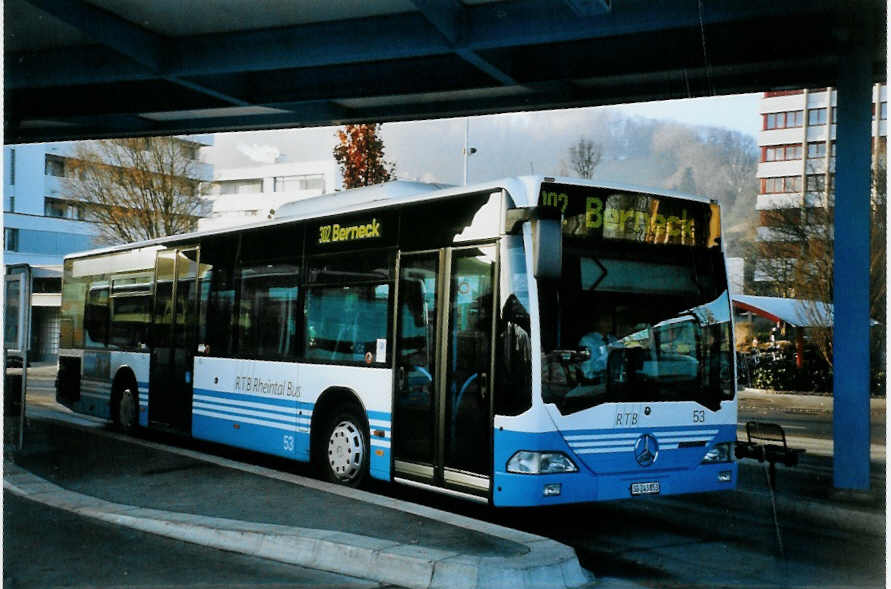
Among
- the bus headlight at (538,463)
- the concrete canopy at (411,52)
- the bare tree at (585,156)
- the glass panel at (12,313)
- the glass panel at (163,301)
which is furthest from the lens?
the bare tree at (585,156)

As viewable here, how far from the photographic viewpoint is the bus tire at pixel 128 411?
15.2m

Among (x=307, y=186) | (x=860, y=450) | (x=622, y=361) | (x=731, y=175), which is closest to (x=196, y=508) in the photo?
(x=622, y=361)

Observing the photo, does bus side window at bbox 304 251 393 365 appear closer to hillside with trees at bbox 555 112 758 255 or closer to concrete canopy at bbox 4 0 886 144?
concrete canopy at bbox 4 0 886 144

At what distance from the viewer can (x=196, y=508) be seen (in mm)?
8812

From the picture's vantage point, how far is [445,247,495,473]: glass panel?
851cm

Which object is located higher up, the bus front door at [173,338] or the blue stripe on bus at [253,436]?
the bus front door at [173,338]

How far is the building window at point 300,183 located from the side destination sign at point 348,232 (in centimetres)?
8258

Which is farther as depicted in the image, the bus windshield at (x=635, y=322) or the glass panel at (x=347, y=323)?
the glass panel at (x=347, y=323)

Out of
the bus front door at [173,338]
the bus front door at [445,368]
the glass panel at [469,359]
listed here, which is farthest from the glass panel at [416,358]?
the bus front door at [173,338]

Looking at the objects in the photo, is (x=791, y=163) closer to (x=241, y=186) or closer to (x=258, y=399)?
(x=241, y=186)

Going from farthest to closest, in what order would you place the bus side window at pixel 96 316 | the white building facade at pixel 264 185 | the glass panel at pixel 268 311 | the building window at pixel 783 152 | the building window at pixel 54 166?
the white building facade at pixel 264 185 → the building window at pixel 783 152 → the building window at pixel 54 166 → the bus side window at pixel 96 316 → the glass panel at pixel 268 311

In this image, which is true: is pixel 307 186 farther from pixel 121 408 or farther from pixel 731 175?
pixel 121 408

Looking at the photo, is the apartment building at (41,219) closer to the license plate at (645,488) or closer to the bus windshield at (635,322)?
the bus windshield at (635,322)

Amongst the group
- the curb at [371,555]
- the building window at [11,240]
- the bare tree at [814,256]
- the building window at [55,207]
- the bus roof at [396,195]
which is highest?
the building window at [55,207]
